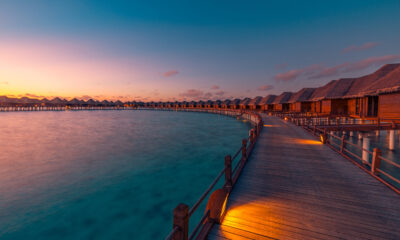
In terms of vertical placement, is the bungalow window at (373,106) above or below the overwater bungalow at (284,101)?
below

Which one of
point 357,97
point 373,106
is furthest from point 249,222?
point 357,97

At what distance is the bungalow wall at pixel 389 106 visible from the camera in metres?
17.5

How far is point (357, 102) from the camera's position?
2448cm

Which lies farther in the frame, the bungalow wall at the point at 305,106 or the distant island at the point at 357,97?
the bungalow wall at the point at 305,106

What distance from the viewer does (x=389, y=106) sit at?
1827cm

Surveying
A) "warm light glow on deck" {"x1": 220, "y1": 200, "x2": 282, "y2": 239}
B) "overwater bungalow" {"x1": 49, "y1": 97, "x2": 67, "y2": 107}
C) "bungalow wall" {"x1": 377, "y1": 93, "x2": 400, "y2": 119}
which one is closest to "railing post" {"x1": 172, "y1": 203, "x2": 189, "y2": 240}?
"warm light glow on deck" {"x1": 220, "y1": 200, "x2": 282, "y2": 239}

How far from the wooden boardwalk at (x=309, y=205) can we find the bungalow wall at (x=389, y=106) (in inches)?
688

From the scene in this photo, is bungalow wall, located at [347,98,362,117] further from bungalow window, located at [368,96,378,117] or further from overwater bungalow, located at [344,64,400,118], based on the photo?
bungalow window, located at [368,96,378,117]

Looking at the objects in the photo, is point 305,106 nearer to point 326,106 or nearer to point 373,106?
point 326,106

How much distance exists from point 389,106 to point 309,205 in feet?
73.7

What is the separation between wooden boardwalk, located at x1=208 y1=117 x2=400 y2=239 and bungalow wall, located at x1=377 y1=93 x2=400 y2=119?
1749cm

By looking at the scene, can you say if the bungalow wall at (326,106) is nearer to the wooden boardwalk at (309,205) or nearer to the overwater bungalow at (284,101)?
the overwater bungalow at (284,101)

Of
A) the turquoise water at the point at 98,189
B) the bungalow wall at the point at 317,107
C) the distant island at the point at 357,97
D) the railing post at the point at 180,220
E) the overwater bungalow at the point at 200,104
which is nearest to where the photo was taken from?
the railing post at the point at 180,220

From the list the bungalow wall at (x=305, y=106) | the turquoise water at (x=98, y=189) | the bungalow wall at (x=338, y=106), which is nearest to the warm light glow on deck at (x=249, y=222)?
the turquoise water at (x=98, y=189)
